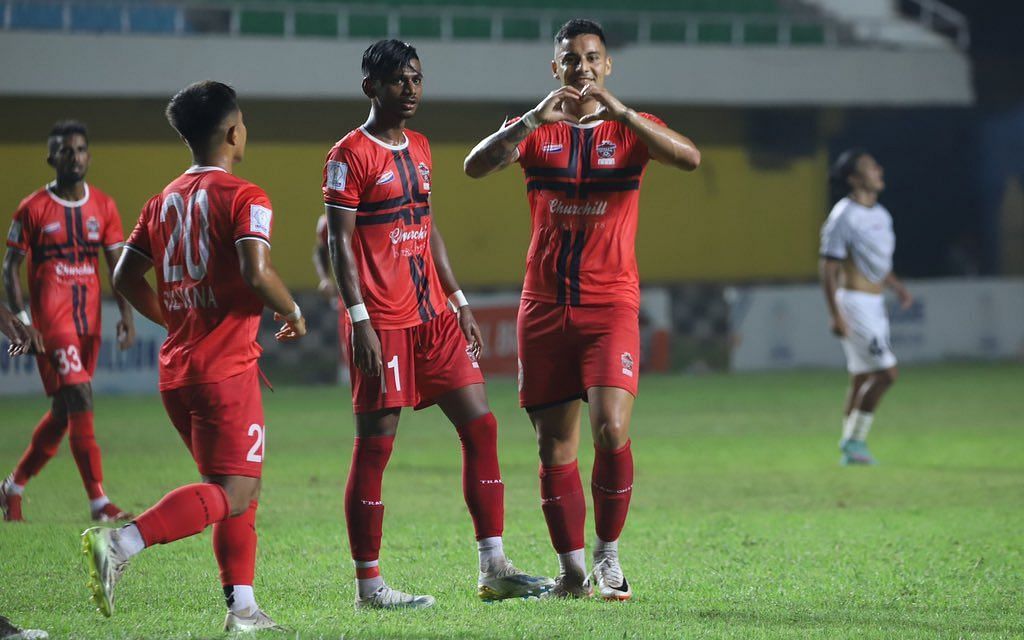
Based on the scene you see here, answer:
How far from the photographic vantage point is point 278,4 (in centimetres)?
2088

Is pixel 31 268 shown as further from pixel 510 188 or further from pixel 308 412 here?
pixel 510 188

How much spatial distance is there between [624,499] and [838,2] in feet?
66.2

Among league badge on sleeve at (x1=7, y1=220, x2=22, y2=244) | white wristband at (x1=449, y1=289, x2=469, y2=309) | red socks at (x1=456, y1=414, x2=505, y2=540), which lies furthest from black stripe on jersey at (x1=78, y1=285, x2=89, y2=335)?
red socks at (x1=456, y1=414, x2=505, y2=540)

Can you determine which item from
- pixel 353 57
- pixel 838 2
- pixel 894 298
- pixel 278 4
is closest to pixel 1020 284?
pixel 894 298

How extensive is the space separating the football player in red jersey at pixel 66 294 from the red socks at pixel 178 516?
333cm

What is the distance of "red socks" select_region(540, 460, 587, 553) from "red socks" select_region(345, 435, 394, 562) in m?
0.65

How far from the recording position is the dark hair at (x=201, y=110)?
439 cm

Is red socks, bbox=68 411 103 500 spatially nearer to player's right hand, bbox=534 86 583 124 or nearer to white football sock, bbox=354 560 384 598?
white football sock, bbox=354 560 384 598

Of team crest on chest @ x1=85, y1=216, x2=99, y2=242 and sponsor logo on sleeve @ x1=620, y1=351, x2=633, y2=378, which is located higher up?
team crest on chest @ x1=85, y1=216, x2=99, y2=242

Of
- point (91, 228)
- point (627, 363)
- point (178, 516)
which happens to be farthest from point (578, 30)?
point (91, 228)

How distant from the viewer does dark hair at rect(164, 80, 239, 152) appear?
439cm

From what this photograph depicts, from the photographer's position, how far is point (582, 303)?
17.0 feet

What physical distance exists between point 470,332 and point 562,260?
45 centimetres

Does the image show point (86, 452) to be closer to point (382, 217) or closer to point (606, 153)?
point (382, 217)
